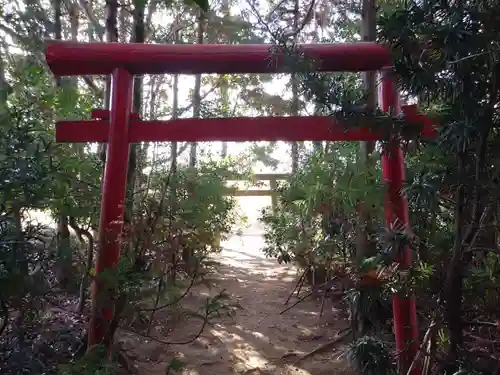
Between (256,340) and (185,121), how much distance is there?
2174 mm

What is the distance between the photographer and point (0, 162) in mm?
1935

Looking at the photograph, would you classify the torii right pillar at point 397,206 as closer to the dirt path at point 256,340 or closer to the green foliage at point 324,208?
the green foliage at point 324,208

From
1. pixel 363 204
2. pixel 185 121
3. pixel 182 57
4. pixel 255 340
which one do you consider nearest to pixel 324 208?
pixel 363 204

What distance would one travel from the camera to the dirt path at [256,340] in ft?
10.4

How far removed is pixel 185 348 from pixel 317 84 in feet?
8.88

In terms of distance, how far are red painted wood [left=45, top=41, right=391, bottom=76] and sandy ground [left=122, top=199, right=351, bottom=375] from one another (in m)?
1.60

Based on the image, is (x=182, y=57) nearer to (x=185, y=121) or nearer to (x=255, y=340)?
(x=185, y=121)

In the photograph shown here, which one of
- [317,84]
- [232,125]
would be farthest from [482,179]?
[232,125]

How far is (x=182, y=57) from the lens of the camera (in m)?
2.48

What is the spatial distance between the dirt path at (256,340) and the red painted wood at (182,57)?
1458mm

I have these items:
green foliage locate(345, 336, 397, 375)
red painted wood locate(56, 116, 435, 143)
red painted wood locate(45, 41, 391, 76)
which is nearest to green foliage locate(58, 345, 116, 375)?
green foliage locate(345, 336, 397, 375)

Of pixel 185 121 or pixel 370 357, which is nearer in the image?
pixel 370 357

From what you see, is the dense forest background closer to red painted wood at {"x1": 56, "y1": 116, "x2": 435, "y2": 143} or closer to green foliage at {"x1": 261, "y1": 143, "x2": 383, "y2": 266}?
green foliage at {"x1": 261, "y1": 143, "x2": 383, "y2": 266}

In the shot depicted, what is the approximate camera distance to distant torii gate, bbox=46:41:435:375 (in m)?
2.45
